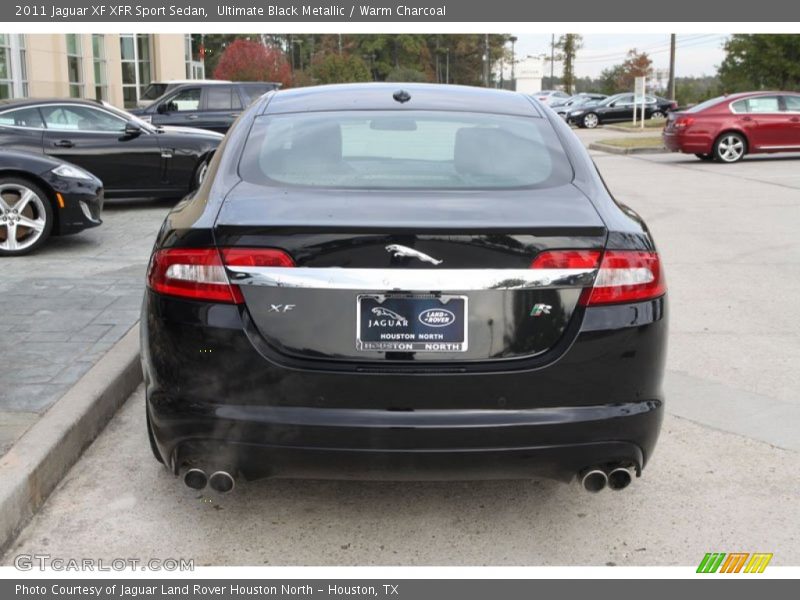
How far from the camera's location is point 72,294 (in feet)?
23.1

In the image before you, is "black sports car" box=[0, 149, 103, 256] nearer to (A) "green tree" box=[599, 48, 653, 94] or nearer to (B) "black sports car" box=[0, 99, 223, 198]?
(B) "black sports car" box=[0, 99, 223, 198]

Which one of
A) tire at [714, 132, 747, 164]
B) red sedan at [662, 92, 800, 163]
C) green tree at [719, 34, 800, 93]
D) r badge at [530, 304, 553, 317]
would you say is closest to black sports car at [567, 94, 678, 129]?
green tree at [719, 34, 800, 93]

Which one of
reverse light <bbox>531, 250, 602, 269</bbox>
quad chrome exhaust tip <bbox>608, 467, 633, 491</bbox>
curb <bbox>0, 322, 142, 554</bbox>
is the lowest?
curb <bbox>0, 322, 142, 554</bbox>

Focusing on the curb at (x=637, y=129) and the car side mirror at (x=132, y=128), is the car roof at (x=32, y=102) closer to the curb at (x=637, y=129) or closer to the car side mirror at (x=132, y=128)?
the car side mirror at (x=132, y=128)

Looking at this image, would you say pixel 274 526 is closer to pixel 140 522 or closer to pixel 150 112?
pixel 140 522

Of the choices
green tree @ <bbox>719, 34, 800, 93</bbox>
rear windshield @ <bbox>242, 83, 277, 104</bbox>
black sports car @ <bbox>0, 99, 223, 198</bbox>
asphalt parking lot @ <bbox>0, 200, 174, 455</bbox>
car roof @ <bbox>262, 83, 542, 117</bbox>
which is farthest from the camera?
green tree @ <bbox>719, 34, 800, 93</bbox>

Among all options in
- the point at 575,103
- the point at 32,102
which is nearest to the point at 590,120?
the point at 575,103

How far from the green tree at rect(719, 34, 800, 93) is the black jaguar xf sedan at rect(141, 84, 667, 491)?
→ 39.9 metres

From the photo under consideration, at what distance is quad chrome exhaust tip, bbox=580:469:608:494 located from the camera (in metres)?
3.39

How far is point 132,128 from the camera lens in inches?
481

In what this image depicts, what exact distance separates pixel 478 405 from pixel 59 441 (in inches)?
77.9

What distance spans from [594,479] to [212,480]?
1354mm

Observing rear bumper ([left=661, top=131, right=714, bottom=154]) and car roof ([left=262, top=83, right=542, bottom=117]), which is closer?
car roof ([left=262, top=83, right=542, bottom=117])

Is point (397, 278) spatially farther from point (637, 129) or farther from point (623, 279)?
point (637, 129)
